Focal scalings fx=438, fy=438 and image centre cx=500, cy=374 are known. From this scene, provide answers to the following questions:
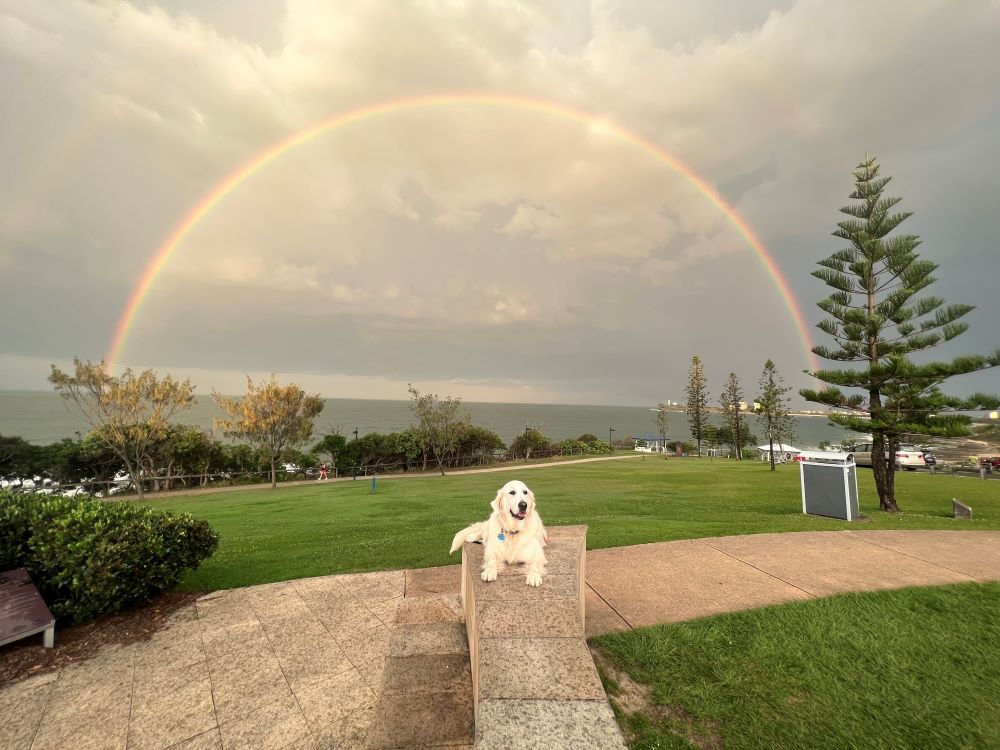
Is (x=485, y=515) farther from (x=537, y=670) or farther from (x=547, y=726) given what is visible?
(x=547, y=726)

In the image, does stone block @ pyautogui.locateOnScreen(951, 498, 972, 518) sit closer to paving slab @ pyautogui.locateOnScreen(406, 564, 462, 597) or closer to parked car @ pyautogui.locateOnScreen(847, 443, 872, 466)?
paving slab @ pyautogui.locateOnScreen(406, 564, 462, 597)

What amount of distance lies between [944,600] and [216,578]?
10.1 m

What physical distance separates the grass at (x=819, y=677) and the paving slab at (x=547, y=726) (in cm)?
87

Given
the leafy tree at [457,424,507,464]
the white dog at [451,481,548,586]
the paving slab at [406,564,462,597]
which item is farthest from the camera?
the leafy tree at [457,424,507,464]

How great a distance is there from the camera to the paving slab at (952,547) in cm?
646

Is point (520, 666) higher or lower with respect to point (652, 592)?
higher

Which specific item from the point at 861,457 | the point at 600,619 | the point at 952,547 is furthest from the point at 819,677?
the point at 861,457

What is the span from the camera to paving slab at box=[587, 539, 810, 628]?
5.22 metres

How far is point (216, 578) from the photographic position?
7160mm

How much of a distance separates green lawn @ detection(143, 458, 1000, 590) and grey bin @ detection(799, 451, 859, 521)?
0.47 meters

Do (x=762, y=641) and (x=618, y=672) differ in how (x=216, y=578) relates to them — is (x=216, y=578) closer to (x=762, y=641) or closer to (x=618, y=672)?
(x=618, y=672)

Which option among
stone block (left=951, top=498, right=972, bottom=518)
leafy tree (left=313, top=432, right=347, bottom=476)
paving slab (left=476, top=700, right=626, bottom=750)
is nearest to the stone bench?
paving slab (left=476, top=700, right=626, bottom=750)

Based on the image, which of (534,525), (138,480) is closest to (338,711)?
(534,525)

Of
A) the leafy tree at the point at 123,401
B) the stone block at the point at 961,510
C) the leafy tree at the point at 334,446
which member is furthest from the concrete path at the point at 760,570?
the leafy tree at the point at 334,446
